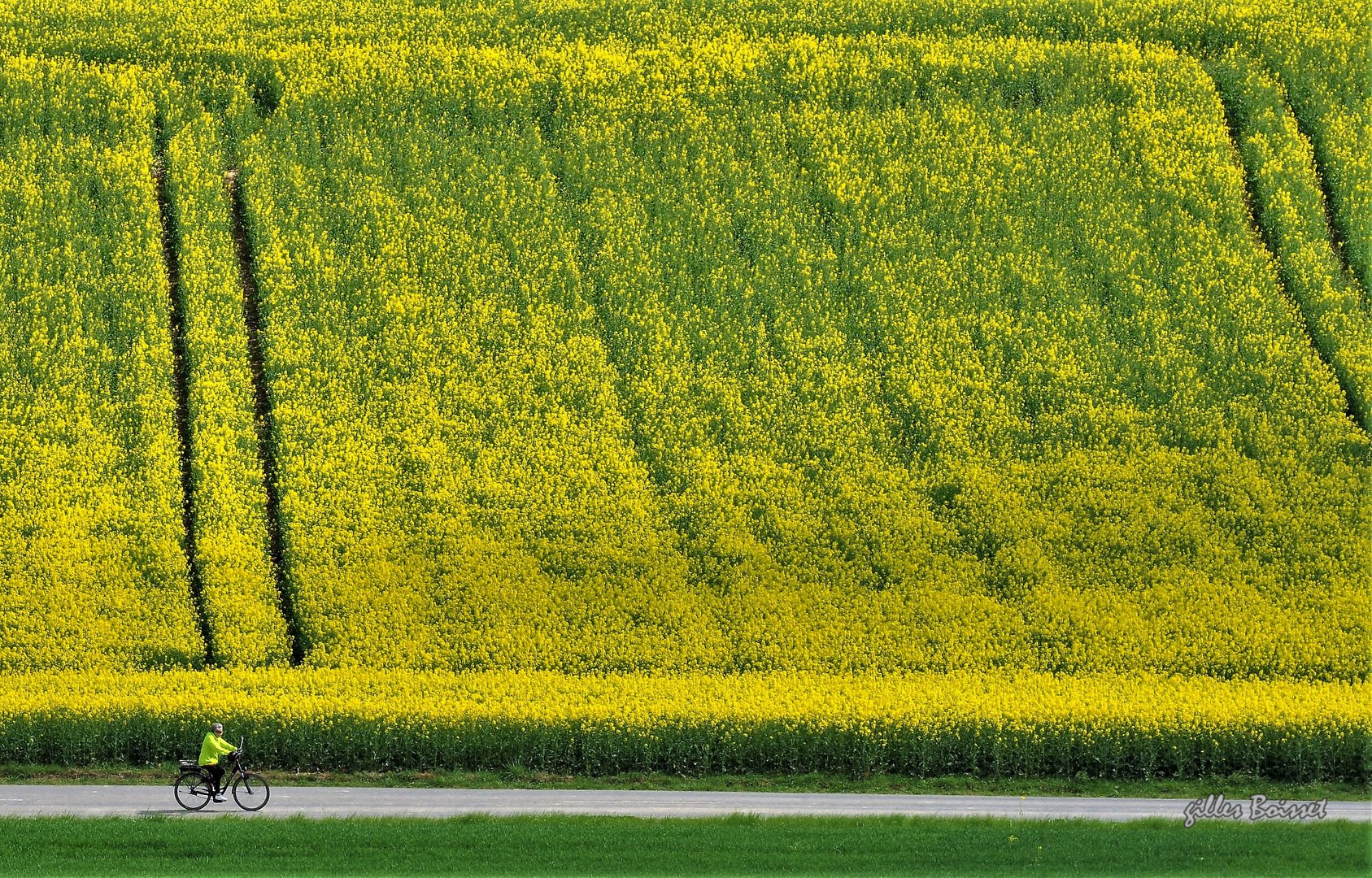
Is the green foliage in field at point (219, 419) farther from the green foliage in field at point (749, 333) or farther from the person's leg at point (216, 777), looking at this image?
the person's leg at point (216, 777)

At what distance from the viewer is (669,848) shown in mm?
→ 32156

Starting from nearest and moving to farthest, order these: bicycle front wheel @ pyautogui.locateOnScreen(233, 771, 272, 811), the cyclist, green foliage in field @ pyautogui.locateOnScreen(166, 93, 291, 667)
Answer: the cyclist < bicycle front wheel @ pyautogui.locateOnScreen(233, 771, 272, 811) < green foliage in field @ pyautogui.locateOnScreen(166, 93, 291, 667)

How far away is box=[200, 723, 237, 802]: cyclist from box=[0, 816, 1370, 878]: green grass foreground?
1.42 m

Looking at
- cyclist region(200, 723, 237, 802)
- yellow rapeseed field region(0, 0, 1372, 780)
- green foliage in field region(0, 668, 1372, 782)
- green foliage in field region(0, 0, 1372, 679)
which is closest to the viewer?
cyclist region(200, 723, 237, 802)

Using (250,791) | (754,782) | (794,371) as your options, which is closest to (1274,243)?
(794,371)

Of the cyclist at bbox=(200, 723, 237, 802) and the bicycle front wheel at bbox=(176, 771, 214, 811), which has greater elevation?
the cyclist at bbox=(200, 723, 237, 802)

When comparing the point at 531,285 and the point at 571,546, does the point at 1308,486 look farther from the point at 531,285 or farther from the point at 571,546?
the point at 531,285

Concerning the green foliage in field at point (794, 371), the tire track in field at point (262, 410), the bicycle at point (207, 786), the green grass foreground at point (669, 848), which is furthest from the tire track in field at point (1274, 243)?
the bicycle at point (207, 786)

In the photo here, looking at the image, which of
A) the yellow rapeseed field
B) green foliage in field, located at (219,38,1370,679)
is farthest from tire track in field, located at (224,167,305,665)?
green foliage in field, located at (219,38,1370,679)

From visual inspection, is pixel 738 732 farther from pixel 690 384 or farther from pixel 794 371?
pixel 794 371

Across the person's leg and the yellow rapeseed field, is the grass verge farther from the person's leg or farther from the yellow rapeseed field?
the person's leg

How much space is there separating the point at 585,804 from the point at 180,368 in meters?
22.1

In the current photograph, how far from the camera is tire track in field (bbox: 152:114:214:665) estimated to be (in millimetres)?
45250

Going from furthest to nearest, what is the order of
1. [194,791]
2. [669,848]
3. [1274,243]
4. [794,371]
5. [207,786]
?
[1274,243] < [794,371] < [207,786] < [194,791] < [669,848]
